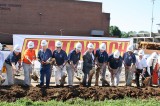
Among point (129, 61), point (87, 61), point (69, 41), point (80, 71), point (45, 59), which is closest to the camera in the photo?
point (45, 59)

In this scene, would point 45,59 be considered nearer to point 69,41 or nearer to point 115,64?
point 115,64

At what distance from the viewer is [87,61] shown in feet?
42.8

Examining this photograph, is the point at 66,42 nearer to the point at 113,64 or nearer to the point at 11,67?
the point at 113,64

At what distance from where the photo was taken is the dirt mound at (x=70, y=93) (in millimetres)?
10195

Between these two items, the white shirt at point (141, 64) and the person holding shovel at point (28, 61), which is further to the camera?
the white shirt at point (141, 64)

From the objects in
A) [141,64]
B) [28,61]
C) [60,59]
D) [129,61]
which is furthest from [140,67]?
[28,61]

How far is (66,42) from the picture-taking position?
56.7 feet

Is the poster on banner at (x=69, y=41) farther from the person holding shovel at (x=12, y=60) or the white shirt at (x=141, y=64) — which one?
the white shirt at (x=141, y=64)

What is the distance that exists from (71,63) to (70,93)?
2257 mm

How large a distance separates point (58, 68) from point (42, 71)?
64cm

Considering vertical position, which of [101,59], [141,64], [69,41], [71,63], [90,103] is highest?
[69,41]

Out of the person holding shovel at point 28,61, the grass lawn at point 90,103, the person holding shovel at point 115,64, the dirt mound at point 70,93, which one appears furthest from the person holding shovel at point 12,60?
the person holding shovel at point 115,64

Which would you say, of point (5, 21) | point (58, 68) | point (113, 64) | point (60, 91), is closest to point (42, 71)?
point (58, 68)

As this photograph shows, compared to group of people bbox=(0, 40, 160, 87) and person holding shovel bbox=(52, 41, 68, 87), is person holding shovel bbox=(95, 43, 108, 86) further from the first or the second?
person holding shovel bbox=(52, 41, 68, 87)
